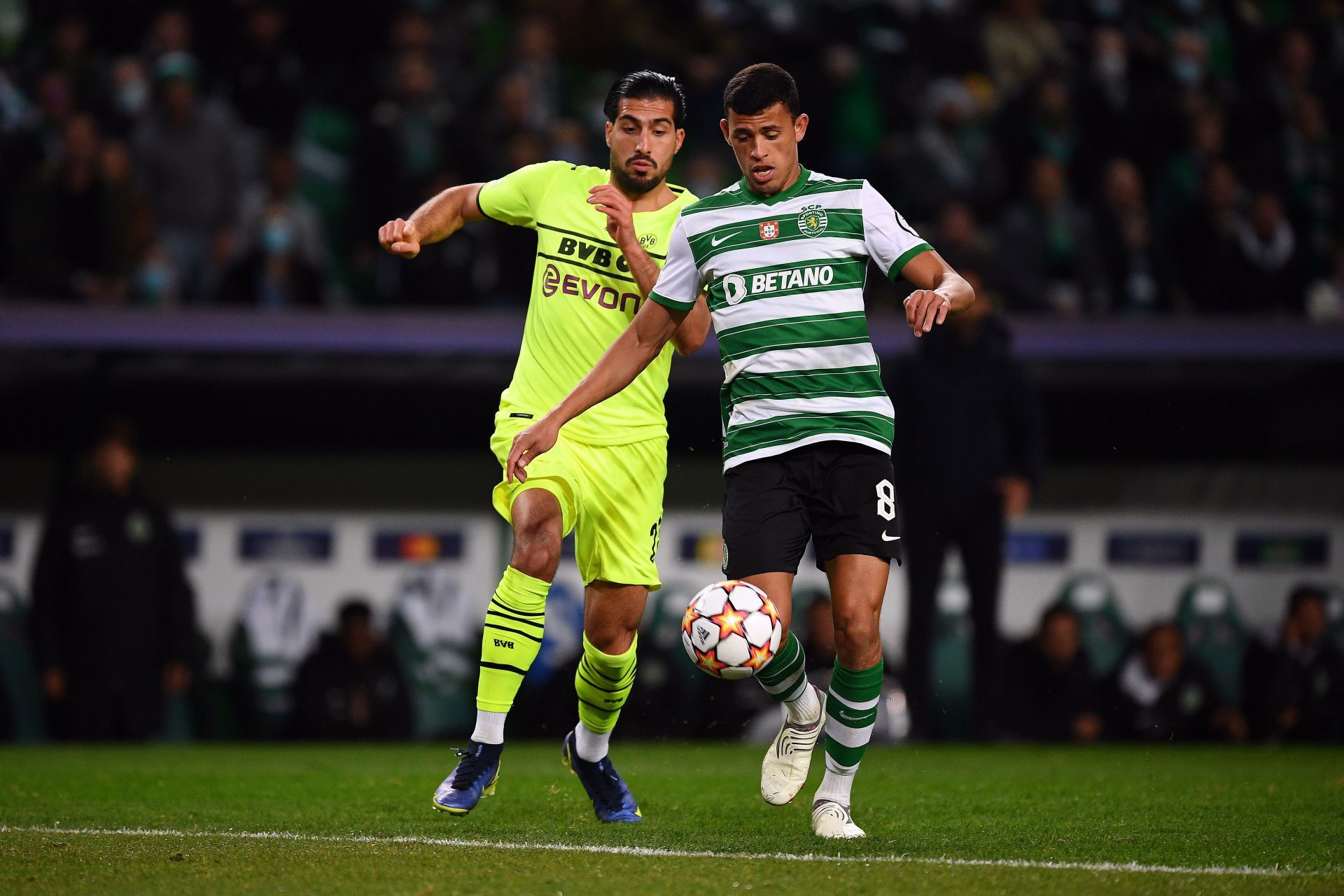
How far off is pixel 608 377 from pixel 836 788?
150cm

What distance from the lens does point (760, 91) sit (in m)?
5.69

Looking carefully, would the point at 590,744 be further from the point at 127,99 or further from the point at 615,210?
the point at 127,99

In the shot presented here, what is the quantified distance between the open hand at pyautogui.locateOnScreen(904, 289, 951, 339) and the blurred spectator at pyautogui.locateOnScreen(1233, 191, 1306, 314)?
7576 mm

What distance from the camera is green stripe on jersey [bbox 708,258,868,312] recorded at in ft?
18.9

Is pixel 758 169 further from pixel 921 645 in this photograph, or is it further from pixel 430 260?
pixel 430 260

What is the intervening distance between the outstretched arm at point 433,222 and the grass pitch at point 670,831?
1.93 meters

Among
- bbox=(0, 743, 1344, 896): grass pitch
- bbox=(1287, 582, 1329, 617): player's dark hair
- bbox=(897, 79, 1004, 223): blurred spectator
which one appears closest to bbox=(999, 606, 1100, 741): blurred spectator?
bbox=(1287, 582, 1329, 617): player's dark hair

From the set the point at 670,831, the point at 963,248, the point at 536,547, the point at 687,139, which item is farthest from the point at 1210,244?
the point at 670,831

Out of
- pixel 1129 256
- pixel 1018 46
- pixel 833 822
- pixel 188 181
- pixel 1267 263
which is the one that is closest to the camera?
pixel 833 822

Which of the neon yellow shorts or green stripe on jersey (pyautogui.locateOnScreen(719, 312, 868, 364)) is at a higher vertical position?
green stripe on jersey (pyautogui.locateOnScreen(719, 312, 868, 364))

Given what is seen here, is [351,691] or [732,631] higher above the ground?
[732,631]

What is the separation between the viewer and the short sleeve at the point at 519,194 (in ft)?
21.4

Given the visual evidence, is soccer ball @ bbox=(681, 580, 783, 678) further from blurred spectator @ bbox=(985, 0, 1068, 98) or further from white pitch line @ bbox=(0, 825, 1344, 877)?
blurred spectator @ bbox=(985, 0, 1068, 98)

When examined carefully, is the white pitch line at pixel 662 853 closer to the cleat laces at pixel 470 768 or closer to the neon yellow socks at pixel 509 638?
the cleat laces at pixel 470 768
